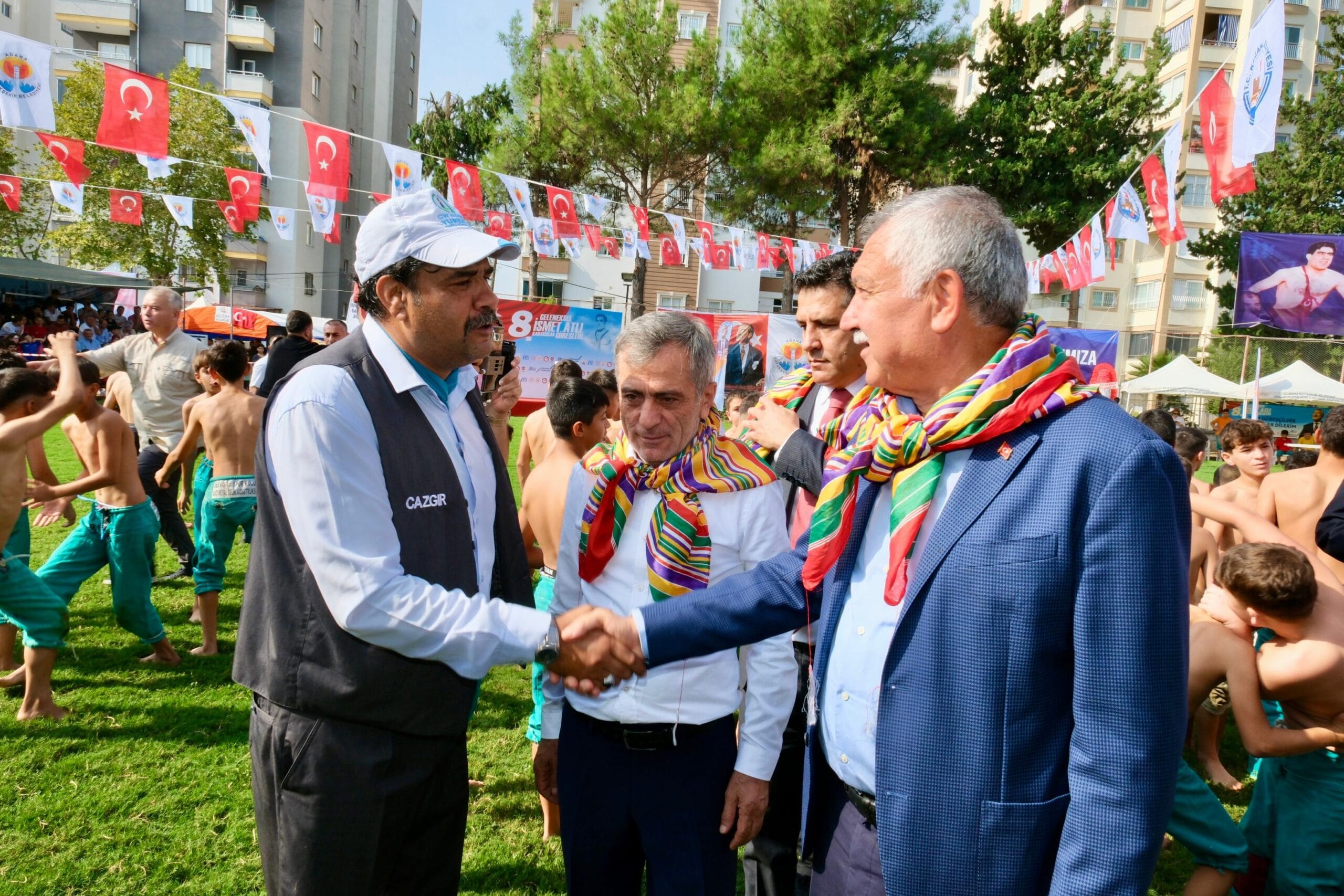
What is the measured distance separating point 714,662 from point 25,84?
10.4 metres

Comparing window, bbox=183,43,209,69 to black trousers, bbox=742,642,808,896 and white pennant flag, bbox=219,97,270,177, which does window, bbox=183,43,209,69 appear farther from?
black trousers, bbox=742,642,808,896

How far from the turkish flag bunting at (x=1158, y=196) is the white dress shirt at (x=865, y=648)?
11.5 m

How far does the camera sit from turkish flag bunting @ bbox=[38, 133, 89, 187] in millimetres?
12219

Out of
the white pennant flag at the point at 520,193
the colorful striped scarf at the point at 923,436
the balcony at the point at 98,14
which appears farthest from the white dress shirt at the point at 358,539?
the balcony at the point at 98,14

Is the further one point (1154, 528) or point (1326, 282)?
point (1326, 282)

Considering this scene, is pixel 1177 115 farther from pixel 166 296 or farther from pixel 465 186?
pixel 166 296

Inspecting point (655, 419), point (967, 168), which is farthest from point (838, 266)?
point (967, 168)

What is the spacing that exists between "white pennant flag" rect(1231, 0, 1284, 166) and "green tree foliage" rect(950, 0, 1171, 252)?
17318 mm

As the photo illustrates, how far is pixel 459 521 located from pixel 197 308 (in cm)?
2394

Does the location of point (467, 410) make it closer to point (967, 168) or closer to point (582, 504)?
point (582, 504)

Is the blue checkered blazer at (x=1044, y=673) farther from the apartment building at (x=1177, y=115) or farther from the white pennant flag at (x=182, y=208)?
the apartment building at (x=1177, y=115)

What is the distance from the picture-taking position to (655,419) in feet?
8.04

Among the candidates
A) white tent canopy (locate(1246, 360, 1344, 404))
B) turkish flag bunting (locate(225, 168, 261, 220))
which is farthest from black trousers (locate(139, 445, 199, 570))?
white tent canopy (locate(1246, 360, 1344, 404))

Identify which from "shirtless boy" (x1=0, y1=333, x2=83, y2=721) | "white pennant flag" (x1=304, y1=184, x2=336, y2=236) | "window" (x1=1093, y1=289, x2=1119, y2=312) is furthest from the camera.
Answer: "window" (x1=1093, y1=289, x2=1119, y2=312)
